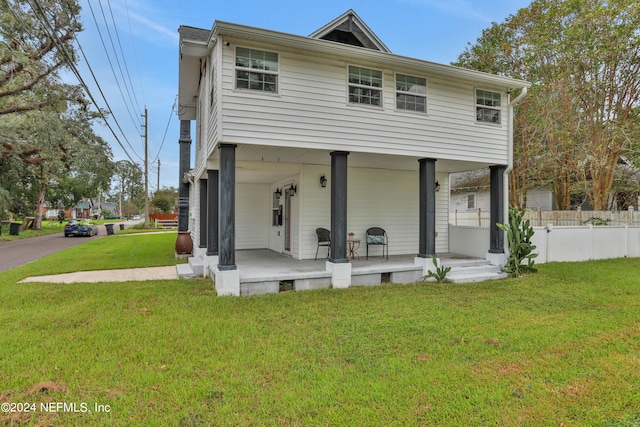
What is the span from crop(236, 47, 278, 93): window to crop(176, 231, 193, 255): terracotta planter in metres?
6.25

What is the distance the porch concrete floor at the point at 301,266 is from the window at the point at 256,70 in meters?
3.41

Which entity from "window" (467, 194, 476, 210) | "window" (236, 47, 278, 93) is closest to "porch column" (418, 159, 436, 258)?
"window" (236, 47, 278, 93)

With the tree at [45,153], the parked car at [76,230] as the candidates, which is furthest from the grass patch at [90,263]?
the parked car at [76,230]

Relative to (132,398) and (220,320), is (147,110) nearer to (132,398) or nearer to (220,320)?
(220,320)

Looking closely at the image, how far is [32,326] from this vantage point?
4.21m

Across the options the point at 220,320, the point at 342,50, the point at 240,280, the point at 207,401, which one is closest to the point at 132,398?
the point at 207,401

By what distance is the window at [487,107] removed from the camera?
8.00 m

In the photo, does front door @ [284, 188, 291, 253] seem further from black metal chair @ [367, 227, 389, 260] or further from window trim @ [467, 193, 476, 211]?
window trim @ [467, 193, 476, 211]

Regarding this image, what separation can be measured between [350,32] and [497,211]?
5.72 metres

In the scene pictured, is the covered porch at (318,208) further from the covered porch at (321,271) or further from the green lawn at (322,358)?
the green lawn at (322,358)

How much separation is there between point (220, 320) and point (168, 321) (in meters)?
0.69

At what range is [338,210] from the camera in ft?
21.5

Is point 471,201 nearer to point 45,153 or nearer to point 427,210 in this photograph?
point 427,210

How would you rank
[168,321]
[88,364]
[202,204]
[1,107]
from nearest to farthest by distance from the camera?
[88,364]
[168,321]
[202,204]
[1,107]
